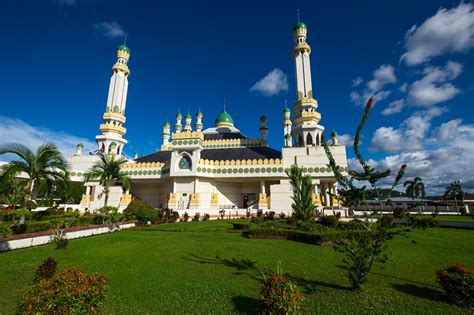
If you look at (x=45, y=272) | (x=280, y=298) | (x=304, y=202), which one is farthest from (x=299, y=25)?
(x=45, y=272)

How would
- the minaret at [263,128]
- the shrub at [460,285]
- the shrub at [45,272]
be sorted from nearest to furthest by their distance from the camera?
the shrub at [460,285], the shrub at [45,272], the minaret at [263,128]

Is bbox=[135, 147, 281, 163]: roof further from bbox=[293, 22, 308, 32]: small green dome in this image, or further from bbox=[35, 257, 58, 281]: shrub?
bbox=[35, 257, 58, 281]: shrub

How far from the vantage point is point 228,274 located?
6695 millimetres

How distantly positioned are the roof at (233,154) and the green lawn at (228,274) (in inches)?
861

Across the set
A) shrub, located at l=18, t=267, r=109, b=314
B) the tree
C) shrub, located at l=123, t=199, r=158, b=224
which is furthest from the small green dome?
shrub, located at l=18, t=267, r=109, b=314

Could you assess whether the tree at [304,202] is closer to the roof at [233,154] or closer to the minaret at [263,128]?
the roof at [233,154]

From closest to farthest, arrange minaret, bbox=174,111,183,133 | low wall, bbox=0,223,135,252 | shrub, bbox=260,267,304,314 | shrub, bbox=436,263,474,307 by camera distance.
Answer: shrub, bbox=260,267,304,314
shrub, bbox=436,263,474,307
low wall, bbox=0,223,135,252
minaret, bbox=174,111,183,133

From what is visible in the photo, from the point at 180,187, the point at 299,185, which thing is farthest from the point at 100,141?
the point at 299,185

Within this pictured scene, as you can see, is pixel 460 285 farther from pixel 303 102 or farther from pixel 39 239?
pixel 303 102

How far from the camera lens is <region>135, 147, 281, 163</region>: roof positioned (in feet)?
107

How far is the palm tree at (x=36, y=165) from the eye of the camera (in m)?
14.6

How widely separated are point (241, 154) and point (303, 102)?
10.8m

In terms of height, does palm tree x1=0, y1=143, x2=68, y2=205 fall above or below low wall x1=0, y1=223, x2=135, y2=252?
above

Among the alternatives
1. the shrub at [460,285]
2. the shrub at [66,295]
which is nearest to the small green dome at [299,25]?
the shrub at [460,285]
